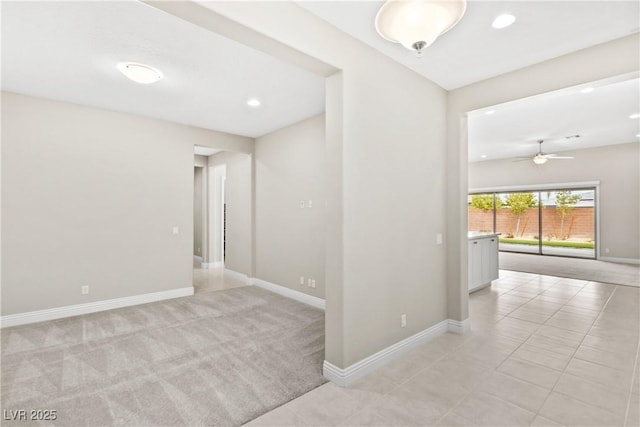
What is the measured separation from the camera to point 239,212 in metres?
6.06

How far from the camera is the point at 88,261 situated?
4.09 meters

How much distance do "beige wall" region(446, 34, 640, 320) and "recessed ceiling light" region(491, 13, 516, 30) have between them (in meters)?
0.87

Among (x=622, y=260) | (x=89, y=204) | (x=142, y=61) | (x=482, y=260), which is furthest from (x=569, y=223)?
(x=89, y=204)

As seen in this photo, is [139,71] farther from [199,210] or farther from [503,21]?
[199,210]

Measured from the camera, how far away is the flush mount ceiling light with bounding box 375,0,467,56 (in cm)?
157

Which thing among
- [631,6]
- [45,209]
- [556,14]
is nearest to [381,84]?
[556,14]

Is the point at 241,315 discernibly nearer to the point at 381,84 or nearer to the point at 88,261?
the point at 88,261

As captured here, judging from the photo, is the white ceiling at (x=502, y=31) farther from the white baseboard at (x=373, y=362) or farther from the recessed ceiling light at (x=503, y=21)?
the white baseboard at (x=373, y=362)

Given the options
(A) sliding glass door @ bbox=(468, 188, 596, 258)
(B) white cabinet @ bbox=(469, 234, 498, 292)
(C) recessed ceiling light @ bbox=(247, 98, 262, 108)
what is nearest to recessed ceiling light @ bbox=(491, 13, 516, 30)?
(C) recessed ceiling light @ bbox=(247, 98, 262, 108)

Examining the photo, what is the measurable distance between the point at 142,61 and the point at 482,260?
5.71 m

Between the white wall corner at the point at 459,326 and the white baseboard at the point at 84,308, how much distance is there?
405cm

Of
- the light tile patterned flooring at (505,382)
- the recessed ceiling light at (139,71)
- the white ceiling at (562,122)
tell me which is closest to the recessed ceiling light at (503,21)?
the white ceiling at (562,122)

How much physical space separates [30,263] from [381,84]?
4728 millimetres

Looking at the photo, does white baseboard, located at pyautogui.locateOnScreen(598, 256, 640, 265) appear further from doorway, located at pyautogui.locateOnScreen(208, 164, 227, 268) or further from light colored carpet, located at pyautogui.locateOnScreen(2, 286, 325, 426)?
doorway, located at pyautogui.locateOnScreen(208, 164, 227, 268)
